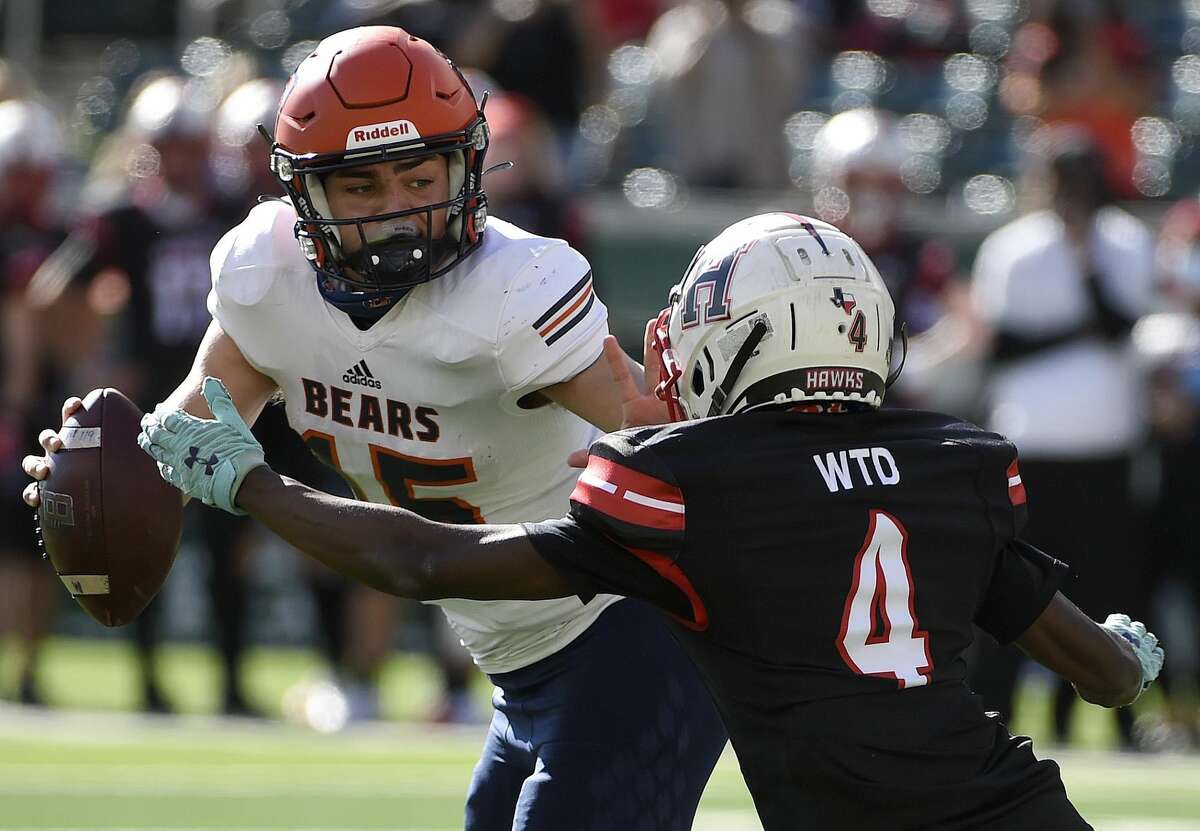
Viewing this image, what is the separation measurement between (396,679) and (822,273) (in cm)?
641

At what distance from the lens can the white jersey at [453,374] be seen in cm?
316

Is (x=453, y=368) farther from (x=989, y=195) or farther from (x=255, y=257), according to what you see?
(x=989, y=195)

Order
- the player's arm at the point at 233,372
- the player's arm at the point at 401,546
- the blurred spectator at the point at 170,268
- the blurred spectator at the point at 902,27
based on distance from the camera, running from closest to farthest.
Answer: the player's arm at the point at 401,546 → the player's arm at the point at 233,372 → the blurred spectator at the point at 170,268 → the blurred spectator at the point at 902,27

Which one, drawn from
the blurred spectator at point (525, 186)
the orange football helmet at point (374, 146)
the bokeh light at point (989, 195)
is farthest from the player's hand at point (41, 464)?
the bokeh light at point (989, 195)

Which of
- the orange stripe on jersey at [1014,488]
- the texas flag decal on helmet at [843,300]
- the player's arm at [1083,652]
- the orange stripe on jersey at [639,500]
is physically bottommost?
the player's arm at [1083,652]

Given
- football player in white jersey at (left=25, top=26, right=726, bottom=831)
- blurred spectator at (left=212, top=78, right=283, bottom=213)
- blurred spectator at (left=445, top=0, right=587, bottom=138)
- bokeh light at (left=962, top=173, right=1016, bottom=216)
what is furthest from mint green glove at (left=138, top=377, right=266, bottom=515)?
bokeh light at (left=962, top=173, right=1016, bottom=216)

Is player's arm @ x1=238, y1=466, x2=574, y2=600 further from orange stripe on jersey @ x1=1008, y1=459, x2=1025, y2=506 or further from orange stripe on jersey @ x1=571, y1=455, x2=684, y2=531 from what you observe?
orange stripe on jersey @ x1=1008, y1=459, x2=1025, y2=506

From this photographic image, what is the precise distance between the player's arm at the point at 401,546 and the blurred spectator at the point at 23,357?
16.3ft

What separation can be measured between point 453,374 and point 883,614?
0.93 metres

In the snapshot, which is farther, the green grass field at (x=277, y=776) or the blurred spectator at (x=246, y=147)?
the blurred spectator at (x=246, y=147)

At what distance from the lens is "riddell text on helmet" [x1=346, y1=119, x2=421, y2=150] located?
318cm

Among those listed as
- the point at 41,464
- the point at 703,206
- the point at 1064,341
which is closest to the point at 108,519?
the point at 41,464

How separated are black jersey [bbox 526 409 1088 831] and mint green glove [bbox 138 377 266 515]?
0.44 m

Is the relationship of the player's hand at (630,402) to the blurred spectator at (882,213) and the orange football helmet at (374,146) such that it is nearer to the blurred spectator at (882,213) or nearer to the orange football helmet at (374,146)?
the orange football helmet at (374,146)
